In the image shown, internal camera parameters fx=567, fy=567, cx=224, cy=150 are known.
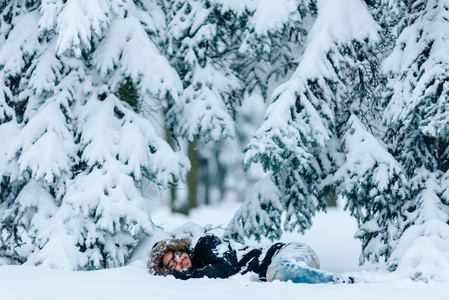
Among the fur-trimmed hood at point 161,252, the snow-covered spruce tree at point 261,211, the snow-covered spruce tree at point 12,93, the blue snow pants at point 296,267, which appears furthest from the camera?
the snow-covered spruce tree at point 261,211

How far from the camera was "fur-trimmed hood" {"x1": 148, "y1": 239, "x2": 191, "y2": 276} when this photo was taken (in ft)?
19.0

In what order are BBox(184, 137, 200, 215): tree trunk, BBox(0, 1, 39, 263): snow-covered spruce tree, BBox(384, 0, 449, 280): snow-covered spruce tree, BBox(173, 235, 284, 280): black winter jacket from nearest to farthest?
BBox(384, 0, 449, 280): snow-covered spruce tree, BBox(173, 235, 284, 280): black winter jacket, BBox(0, 1, 39, 263): snow-covered spruce tree, BBox(184, 137, 200, 215): tree trunk

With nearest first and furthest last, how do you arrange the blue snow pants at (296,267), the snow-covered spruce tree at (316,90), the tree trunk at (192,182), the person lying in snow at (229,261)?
the blue snow pants at (296,267), the person lying in snow at (229,261), the snow-covered spruce tree at (316,90), the tree trunk at (192,182)

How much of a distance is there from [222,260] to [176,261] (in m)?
0.47

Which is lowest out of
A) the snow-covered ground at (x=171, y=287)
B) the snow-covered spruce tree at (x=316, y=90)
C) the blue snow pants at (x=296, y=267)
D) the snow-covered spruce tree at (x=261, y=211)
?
the snow-covered ground at (x=171, y=287)

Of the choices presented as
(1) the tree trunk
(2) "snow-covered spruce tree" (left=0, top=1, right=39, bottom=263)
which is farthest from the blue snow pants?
(1) the tree trunk

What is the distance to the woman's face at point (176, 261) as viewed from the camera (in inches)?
229

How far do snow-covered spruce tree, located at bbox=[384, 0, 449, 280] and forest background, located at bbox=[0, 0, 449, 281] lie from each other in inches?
0.6

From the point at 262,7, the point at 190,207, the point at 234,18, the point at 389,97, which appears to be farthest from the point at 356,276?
the point at 190,207

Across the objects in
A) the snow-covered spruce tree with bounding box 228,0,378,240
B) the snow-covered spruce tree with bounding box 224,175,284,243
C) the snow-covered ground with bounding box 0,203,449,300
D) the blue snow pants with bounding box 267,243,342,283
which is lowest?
the snow-covered ground with bounding box 0,203,449,300

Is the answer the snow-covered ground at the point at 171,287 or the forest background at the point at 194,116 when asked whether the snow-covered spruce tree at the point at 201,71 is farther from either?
the snow-covered ground at the point at 171,287

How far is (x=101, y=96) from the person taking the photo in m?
7.38

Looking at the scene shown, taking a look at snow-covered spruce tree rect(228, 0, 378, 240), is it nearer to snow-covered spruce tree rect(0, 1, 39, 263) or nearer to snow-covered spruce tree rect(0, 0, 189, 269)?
snow-covered spruce tree rect(0, 0, 189, 269)

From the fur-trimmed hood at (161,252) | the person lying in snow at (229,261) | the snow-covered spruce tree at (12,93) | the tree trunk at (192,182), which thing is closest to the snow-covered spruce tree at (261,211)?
the person lying in snow at (229,261)
